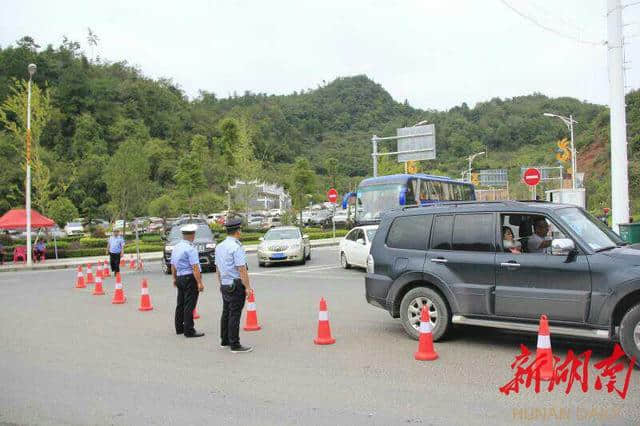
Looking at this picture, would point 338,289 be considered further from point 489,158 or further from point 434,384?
point 489,158

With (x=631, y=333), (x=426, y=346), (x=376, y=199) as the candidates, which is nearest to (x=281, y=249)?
(x=376, y=199)

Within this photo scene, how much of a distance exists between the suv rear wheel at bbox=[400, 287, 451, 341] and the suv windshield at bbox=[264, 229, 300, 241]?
14.5 metres

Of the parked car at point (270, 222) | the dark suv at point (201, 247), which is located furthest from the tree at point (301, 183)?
the dark suv at point (201, 247)

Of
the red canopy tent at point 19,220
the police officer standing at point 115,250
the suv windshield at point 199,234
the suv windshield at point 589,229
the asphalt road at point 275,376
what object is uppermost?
the red canopy tent at point 19,220

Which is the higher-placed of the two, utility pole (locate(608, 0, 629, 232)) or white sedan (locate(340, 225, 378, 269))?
utility pole (locate(608, 0, 629, 232))

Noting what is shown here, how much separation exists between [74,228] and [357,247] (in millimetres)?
36360

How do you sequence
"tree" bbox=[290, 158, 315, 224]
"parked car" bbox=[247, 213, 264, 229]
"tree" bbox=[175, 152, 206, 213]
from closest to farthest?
"tree" bbox=[290, 158, 315, 224] → "tree" bbox=[175, 152, 206, 213] → "parked car" bbox=[247, 213, 264, 229]

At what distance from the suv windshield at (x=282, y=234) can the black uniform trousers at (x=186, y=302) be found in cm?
1289

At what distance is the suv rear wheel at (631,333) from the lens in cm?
650

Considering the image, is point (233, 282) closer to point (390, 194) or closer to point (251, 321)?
point (251, 321)

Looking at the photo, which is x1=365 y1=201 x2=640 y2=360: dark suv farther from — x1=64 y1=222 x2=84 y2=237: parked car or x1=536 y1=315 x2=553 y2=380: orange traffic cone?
x1=64 y1=222 x2=84 y2=237: parked car

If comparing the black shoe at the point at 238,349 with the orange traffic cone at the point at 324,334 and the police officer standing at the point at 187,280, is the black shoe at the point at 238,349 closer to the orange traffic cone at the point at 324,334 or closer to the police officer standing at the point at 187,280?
the orange traffic cone at the point at 324,334

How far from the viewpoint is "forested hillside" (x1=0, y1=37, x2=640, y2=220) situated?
154 feet

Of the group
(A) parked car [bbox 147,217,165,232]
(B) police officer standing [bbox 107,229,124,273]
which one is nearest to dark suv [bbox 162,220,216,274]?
(B) police officer standing [bbox 107,229,124,273]
